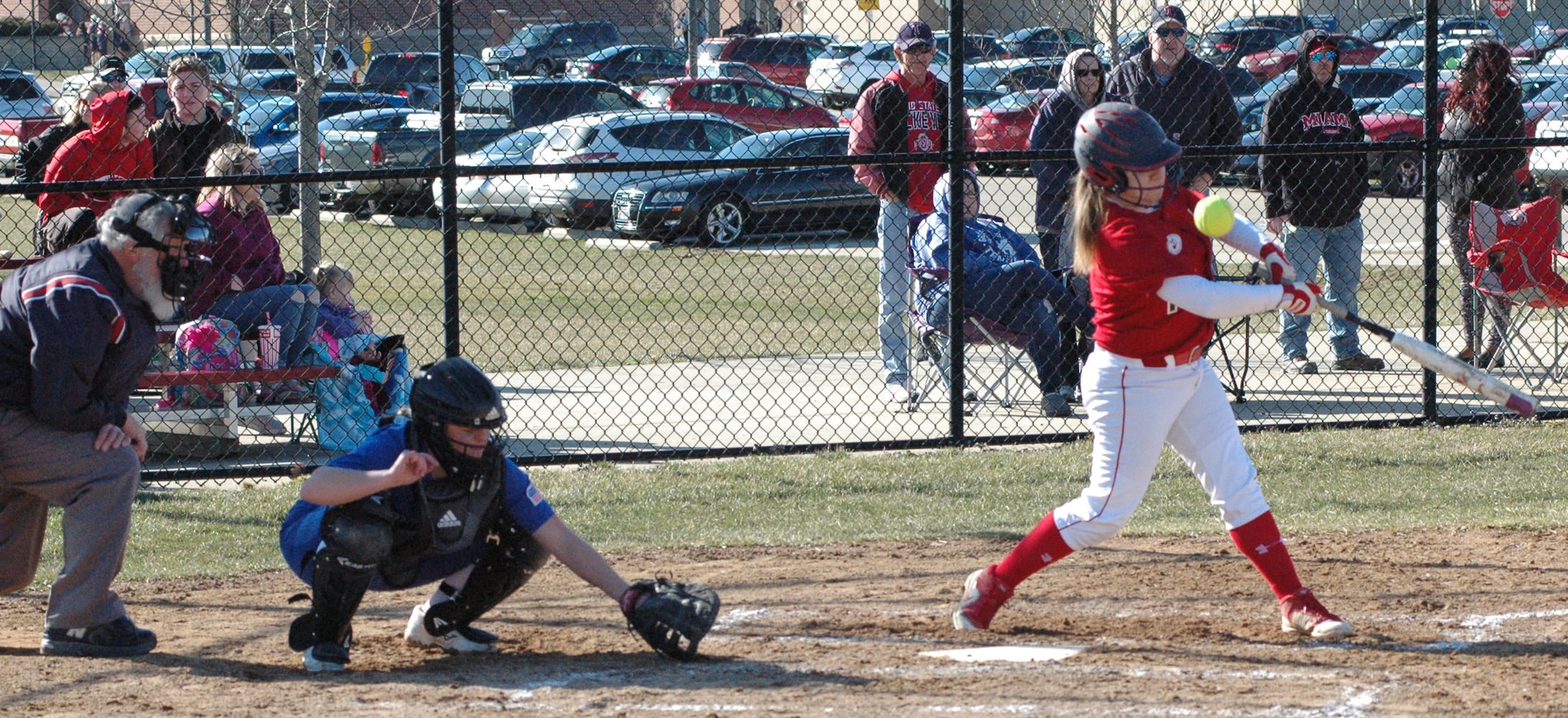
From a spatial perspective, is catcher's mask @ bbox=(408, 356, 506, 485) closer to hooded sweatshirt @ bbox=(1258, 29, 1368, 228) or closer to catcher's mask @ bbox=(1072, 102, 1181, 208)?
catcher's mask @ bbox=(1072, 102, 1181, 208)

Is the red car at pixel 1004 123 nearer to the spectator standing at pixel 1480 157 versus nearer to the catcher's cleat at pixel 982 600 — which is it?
the spectator standing at pixel 1480 157

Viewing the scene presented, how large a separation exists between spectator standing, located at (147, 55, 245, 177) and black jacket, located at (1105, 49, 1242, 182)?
4.94 m

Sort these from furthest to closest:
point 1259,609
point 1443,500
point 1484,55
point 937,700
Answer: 1. point 1484,55
2. point 1443,500
3. point 1259,609
4. point 937,700

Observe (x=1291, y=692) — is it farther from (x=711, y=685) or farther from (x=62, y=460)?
(x=62, y=460)

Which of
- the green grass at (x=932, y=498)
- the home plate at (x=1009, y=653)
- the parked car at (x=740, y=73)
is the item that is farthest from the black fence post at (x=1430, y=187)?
the parked car at (x=740, y=73)

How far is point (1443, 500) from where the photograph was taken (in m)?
7.14

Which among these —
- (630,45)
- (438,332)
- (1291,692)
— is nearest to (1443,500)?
(1291,692)

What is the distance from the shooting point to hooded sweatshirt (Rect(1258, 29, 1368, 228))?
966cm

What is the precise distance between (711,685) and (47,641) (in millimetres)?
2013

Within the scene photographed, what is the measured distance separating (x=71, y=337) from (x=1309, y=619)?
3.58 metres

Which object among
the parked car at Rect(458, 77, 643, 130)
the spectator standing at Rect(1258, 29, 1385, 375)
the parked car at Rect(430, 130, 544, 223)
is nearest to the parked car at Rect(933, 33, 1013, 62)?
the parked car at Rect(430, 130, 544, 223)

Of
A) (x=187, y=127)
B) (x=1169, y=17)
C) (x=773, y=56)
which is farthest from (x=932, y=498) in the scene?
(x=773, y=56)

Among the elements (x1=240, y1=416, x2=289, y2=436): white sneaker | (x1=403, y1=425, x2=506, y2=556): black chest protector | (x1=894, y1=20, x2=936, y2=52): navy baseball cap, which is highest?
(x1=894, y1=20, x2=936, y2=52): navy baseball cap

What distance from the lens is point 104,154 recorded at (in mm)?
8039
